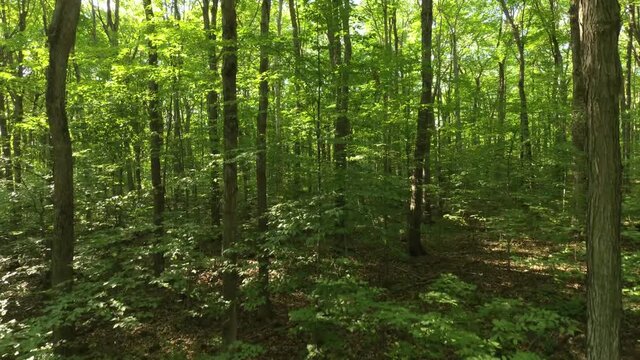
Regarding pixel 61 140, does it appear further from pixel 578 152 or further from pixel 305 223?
pixel 578 152

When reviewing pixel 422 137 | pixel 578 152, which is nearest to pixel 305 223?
pixel 578 152

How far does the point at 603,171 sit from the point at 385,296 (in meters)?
6.08

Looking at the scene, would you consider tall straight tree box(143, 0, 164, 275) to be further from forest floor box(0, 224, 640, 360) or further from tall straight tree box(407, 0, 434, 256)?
tall straight tree box(407, 0, 434, 256)

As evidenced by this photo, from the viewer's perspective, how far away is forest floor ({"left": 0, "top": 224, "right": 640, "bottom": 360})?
296 inches

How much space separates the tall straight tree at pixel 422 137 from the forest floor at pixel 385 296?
796 mm

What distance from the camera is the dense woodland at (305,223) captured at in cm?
477

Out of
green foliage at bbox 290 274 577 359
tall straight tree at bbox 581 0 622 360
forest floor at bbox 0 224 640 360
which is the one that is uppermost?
tall straight tree at bbox 581 0 622 360

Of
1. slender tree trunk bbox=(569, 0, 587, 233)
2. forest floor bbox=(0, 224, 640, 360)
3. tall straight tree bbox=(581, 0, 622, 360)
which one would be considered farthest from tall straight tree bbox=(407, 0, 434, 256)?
tall straight tree bbox=(581, 0, 622, 360)

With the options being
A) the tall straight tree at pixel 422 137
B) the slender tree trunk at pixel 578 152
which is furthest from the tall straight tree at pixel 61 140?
the slender tree trunk at pixel 578 152

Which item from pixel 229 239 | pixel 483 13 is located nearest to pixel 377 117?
pixel 229 239

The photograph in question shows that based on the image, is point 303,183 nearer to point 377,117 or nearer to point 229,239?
point 229,239

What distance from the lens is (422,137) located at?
37.2 feet

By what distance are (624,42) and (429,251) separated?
1996 centimetres

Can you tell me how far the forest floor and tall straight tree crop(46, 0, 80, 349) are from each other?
95 cm
